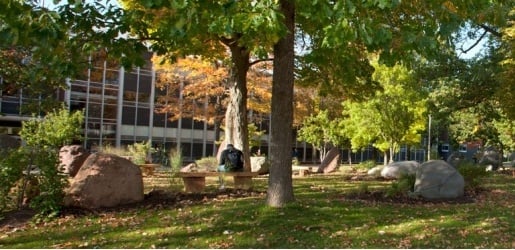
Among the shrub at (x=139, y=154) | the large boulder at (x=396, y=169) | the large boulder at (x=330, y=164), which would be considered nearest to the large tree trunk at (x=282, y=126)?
the large boulder at (x=396, y=169)

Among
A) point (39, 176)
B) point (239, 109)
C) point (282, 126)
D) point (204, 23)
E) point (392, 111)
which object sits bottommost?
point (39, 176)

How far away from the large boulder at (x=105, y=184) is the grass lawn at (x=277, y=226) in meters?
0.36

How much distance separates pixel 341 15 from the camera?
6.36 m

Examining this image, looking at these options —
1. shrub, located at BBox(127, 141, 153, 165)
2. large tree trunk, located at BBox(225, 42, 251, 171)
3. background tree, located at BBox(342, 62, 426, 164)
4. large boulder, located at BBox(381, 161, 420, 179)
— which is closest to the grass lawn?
large tree trunk, located at BBox(225, 42, 251, 171)

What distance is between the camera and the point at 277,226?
8.21m

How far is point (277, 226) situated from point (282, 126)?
2.02 metres

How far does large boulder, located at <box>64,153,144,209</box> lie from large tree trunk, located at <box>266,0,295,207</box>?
297 centimetres

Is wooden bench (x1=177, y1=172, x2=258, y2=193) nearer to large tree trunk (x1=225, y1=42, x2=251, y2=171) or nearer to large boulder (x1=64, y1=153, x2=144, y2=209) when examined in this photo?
large boulder (x1=64, y1=153, x2=144, y2=209)

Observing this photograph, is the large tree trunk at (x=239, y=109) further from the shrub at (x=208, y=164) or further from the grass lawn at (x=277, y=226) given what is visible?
the grass lawn at (x=277, y=226)

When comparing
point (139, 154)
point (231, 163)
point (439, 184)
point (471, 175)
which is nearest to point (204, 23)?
point (231, 163)

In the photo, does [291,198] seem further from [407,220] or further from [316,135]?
[316,135]

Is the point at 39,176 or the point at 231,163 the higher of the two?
the point at 231,163

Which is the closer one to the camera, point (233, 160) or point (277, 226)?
point (277, 226)

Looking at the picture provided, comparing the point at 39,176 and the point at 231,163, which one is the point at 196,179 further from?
the point at 39,176
